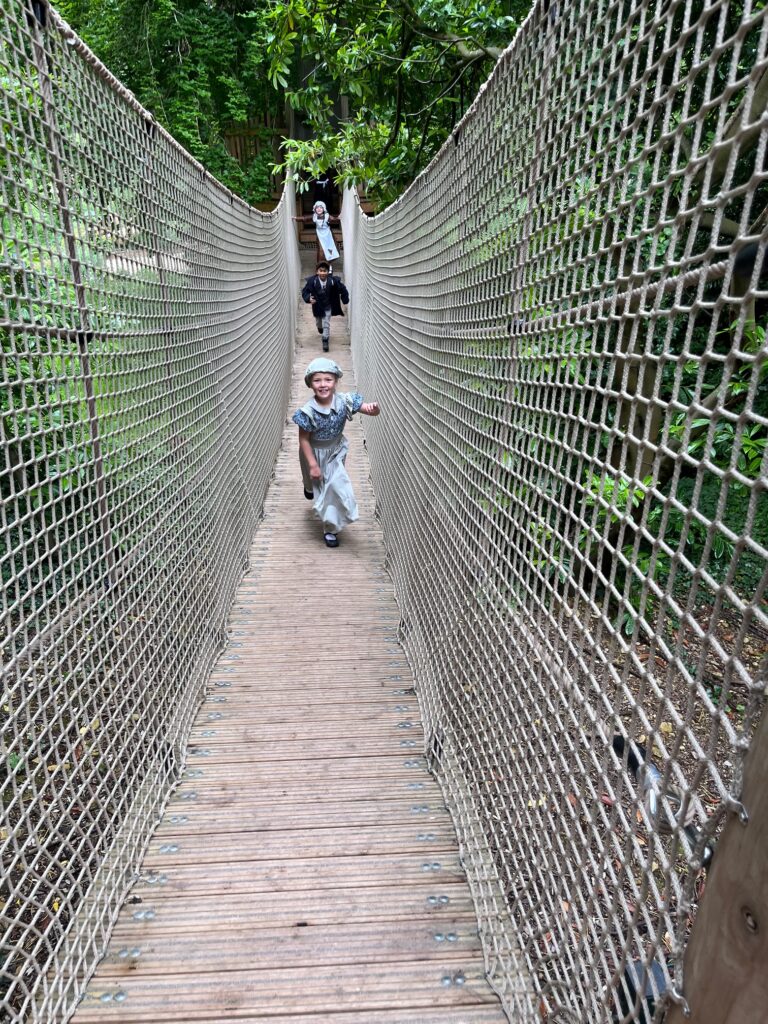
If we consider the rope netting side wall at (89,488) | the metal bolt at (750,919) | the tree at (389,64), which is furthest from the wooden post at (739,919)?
the tree at (389,64)

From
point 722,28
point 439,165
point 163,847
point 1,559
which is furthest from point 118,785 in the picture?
point 439,165

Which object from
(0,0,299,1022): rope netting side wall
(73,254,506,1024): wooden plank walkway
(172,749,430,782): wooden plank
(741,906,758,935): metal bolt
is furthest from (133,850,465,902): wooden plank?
(741,906,758,935): metal bolt

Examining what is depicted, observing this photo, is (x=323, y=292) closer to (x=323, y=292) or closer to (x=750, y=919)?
(x=323, y=292)

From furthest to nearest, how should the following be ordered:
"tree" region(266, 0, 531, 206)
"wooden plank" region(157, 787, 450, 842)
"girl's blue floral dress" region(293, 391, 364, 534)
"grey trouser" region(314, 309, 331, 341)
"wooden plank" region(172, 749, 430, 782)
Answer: "grey trouser" region(314, 309, 331, 341) < "girl's blue floral dress" region(293, 391, 364, 534) < "tree" region(266, 0, 531, 206) < "wooden plank" region(172, 749, 430, 782) < "wooden plank" region(157, 787, 450, 842)

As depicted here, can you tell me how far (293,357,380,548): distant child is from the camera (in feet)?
13.3

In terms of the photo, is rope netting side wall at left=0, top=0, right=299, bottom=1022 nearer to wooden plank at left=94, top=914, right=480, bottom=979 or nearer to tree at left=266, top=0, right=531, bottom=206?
wooden plank at left=94, top=914, right=480, bottom=979

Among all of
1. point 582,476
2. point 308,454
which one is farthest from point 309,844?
point 308,454

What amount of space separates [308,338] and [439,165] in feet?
29.0

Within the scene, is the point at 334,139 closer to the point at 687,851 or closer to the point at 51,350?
the point at 51,350

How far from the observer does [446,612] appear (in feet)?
7.41

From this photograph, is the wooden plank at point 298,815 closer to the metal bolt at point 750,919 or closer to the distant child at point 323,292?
the metal bolt at point 750,919

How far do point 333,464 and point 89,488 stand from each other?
8.98 ft

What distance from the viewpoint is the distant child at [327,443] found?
4062 mm

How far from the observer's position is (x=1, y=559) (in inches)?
46.6
